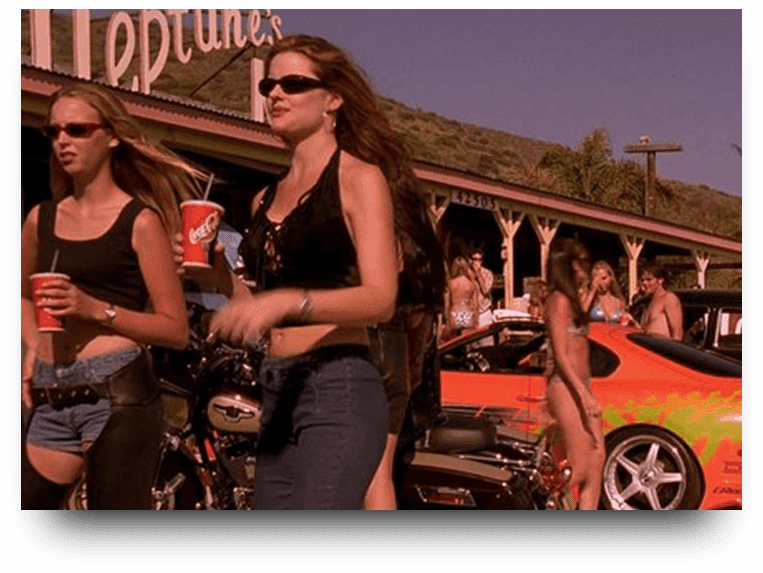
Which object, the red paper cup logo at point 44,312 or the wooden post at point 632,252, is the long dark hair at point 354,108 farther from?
the wooden post at point 632,252

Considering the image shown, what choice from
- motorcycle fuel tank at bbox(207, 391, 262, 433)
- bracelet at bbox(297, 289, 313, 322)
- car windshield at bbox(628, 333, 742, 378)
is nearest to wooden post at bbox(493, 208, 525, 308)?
car windshield at bbox(628, 333, 742, 378)

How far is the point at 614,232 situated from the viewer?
93.9 ft

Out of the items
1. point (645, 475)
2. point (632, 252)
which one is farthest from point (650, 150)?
point (645, 475)

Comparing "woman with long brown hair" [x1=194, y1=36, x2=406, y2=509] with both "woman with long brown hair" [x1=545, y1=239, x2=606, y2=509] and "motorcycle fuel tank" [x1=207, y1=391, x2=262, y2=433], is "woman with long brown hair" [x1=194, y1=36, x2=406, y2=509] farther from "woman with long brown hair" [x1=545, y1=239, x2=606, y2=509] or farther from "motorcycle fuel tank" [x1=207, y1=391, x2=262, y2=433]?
"woman with long brown hair" [x1=545, y1=239, x2=606, y2=509]

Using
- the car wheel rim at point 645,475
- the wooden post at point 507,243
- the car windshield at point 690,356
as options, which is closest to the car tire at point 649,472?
the car wheel rim at point 645,475

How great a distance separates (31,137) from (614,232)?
15.9 metres

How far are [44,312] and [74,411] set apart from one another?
0.31m

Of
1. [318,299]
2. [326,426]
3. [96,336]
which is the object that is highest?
[318,299]

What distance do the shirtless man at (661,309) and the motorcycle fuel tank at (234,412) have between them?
270 inches

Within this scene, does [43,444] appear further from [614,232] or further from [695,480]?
[614,232]

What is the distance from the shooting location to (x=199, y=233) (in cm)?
360

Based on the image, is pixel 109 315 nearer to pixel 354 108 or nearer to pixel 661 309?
pixel 354 108

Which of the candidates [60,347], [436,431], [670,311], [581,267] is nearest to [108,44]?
[670,311]
